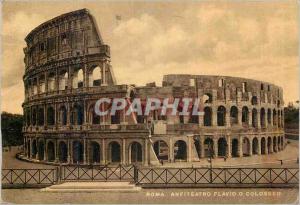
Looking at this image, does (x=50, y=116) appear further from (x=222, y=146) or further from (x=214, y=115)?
(x=222, y=146)

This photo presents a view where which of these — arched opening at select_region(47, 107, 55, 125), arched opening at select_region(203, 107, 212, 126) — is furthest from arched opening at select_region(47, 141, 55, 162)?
arched opening at select_region(203, 107, 212, 126)

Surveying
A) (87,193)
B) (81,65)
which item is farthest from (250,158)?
(81,65)

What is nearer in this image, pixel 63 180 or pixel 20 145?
pixel 63 180

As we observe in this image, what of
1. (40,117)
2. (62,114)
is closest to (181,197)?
(62,114)

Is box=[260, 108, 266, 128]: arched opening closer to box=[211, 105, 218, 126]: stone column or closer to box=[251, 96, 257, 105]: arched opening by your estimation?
box=[251, 96, 257, 105]: arched opening

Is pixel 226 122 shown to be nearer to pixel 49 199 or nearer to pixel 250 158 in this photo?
pixel 250 158

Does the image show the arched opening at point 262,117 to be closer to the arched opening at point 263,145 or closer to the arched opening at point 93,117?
the arched opening at point 263,145

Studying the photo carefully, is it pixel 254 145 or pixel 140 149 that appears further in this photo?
pixel 254 145
